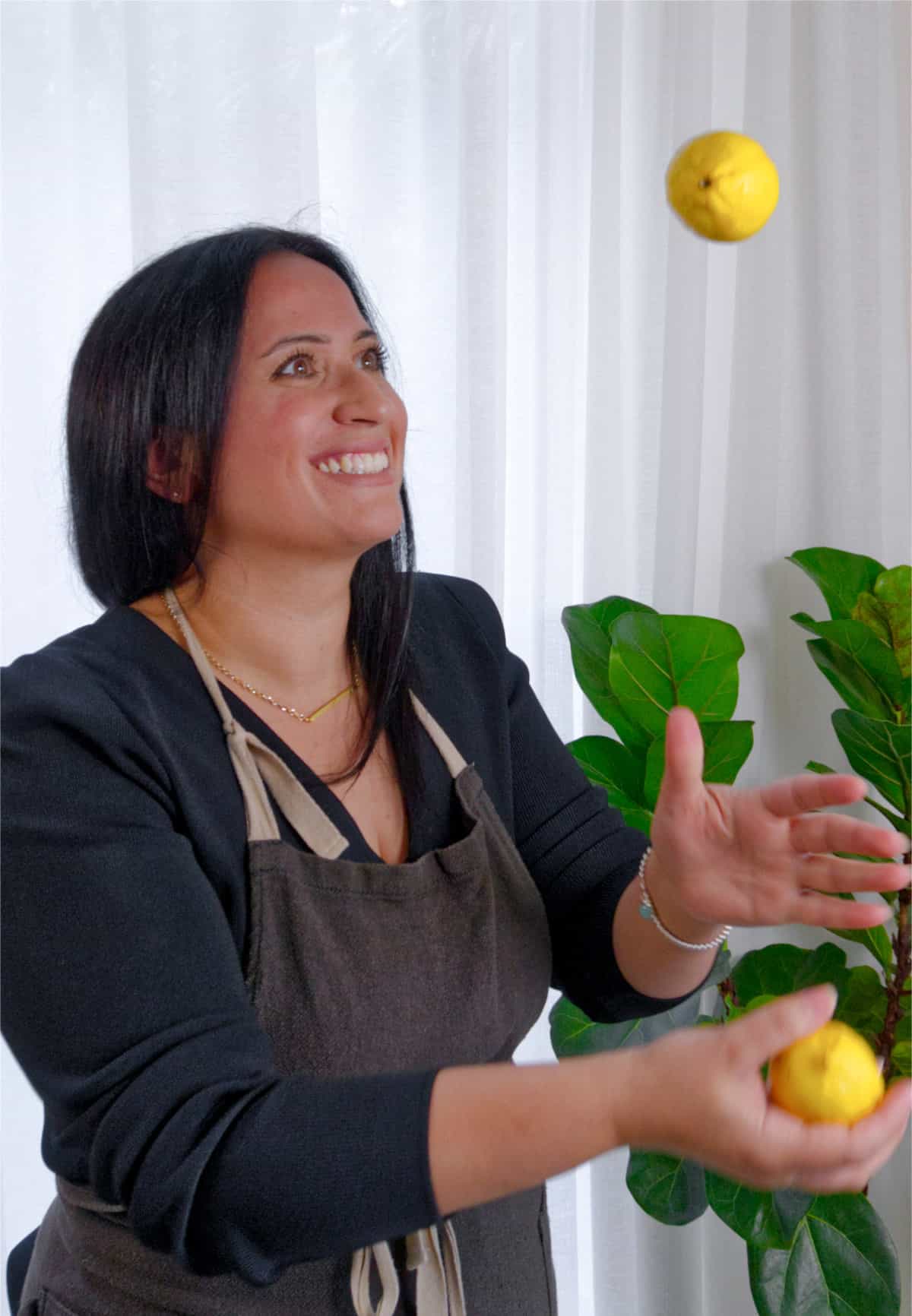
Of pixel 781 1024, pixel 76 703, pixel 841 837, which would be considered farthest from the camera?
pixel 76 703

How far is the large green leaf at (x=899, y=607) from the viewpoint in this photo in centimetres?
153

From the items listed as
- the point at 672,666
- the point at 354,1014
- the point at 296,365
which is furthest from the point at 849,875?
the point at 672,666

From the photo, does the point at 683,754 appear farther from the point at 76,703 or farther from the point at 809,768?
the point at 809,768

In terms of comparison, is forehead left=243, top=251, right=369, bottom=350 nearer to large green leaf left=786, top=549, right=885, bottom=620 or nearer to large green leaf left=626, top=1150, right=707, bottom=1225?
large green leaf left=786, top=549, right=885, bottom=620

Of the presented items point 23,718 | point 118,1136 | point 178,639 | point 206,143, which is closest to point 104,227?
point 206,143

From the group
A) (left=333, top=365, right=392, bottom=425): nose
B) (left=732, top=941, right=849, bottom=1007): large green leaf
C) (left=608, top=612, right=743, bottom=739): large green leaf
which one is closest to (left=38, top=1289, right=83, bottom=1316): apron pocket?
(left=333, top=365, right=392, bottom=425): nose

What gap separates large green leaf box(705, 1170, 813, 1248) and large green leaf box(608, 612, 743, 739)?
515 millimetres

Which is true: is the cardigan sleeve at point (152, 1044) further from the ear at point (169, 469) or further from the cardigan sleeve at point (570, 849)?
the cardigan sleeve at point (570, 849)

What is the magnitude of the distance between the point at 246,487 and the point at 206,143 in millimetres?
768

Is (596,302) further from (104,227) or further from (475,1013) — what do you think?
(475,1013)

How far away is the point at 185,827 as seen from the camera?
3.10 ft

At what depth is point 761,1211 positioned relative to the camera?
4.95 ft

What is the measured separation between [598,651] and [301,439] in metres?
0.65

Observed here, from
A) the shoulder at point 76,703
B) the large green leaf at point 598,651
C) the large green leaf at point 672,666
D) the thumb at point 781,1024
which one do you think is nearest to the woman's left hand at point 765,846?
the thumb at point 781,1024
